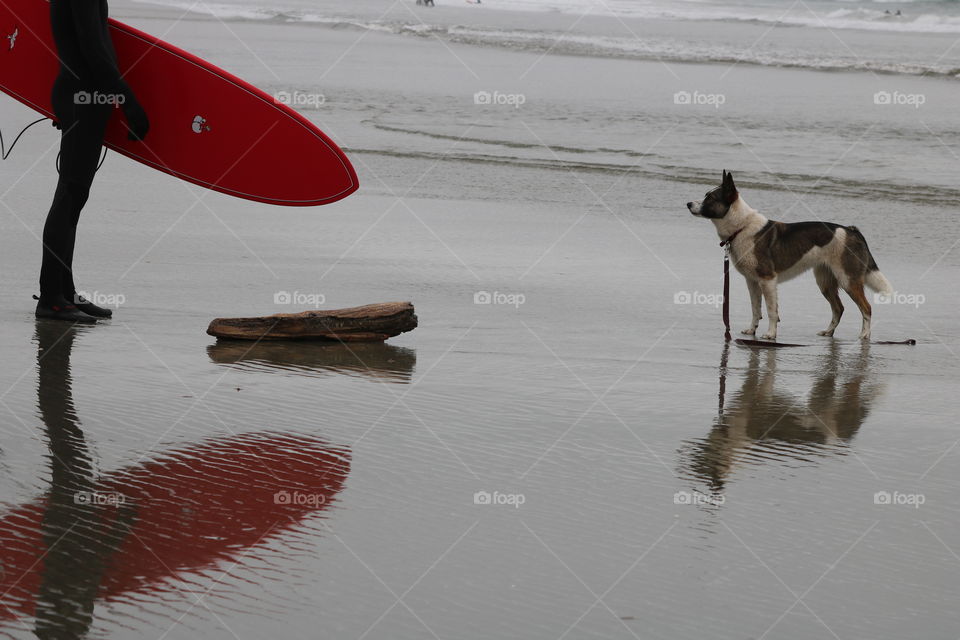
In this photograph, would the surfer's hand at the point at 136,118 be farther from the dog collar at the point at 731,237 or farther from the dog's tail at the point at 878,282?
the dog's tail at the point at 878,282

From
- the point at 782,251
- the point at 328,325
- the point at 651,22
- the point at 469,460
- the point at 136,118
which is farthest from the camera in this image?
the point at 651,22

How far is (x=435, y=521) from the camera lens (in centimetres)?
380

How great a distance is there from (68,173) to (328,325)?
1.57 metres

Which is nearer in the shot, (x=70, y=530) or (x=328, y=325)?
(x=70, y=530)

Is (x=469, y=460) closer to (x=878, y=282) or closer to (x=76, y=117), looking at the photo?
(x=76, y=117)

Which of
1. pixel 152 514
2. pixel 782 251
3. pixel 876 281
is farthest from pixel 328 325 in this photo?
pixel 876 281

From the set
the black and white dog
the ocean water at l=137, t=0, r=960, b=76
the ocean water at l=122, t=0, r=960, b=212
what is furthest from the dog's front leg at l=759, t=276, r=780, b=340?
the ocean water at l=137, t=0, r=960, b=76

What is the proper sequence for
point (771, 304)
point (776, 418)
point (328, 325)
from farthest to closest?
point (771, 304), point (328, 325), point (776, 418)

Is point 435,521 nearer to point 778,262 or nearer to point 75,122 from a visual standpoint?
point 75,122

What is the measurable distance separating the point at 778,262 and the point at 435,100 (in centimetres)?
1407

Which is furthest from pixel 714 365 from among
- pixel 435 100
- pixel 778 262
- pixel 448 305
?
pixel 435 100

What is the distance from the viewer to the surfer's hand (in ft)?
20.5

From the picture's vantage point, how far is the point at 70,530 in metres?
3.54

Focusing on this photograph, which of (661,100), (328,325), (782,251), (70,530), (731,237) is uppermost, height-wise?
(661,100)
